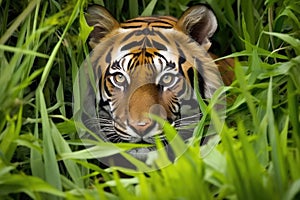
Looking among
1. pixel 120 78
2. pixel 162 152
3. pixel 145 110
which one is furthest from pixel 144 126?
pixel 162 152

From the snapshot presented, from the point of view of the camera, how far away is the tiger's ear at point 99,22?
150cm

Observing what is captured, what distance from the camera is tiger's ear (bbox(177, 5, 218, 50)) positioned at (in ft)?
4.89

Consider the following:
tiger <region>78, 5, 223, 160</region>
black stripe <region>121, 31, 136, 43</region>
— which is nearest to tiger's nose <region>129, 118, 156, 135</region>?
tiger <region>78, 5, 223, 160</region>

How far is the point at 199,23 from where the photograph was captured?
150 cm

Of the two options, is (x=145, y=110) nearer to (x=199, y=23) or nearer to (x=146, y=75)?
(x=146, y=75)

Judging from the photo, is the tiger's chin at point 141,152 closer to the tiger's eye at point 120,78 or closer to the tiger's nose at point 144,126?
the tiger's nose at point 144,126

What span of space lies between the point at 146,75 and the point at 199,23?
182 millimetres

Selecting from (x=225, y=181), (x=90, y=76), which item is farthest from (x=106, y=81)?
(x=225, y=181)

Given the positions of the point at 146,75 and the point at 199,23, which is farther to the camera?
the point at 199,23

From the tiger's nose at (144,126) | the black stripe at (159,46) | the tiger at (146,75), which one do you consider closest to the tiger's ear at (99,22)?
the tiger at (146,75)

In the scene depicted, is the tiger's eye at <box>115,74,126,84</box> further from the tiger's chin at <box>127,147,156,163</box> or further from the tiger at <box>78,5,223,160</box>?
the tiger's chin at <box>127,147,156,163</box>

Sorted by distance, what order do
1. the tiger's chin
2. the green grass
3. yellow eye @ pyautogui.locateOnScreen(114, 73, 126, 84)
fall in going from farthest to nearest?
1. yellow eye @ pyautogui.locateOnScreen(114, 73, 126, 84)
2. the tiger's chin
3. the green grass

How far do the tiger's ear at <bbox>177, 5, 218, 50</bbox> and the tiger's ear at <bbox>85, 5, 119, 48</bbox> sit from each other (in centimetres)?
13

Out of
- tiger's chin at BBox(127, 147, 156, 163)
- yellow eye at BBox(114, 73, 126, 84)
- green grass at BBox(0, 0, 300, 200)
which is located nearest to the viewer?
green grass at BBox(0, 0, 300, 200)
